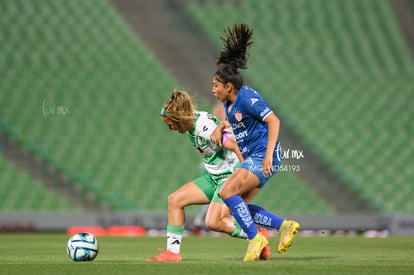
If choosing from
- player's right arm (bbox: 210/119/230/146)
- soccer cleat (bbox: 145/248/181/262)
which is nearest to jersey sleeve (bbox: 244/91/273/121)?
player's right arm (bbox: 210/119/230/146)

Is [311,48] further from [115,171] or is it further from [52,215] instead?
[52,215]

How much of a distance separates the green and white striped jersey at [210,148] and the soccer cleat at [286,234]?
744mm

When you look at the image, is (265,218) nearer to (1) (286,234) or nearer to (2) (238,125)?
(1) (286,234)

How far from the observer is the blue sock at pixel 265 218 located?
7898 millimetres

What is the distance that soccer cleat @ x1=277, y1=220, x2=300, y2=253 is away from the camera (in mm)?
7536

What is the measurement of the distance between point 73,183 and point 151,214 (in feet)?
6.64

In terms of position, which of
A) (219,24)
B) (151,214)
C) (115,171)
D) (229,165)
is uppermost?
(219,24)

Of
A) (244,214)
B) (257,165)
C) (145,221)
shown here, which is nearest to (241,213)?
(244,214)

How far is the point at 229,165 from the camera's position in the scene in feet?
26.4

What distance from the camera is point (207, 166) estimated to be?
316 inches

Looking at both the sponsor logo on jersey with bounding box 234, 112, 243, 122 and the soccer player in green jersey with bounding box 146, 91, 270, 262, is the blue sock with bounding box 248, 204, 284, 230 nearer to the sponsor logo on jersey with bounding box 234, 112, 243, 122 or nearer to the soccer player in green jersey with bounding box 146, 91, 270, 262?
the soccer player in green jersey with bounding box 146, 91, 270, 262

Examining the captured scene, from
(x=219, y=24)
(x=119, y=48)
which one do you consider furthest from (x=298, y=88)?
(x=119, y=48)

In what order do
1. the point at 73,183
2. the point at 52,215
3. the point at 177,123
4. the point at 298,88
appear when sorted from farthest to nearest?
the point at 298,88 → the point at 73,183 → the point at 52,215 → the point at 177,123

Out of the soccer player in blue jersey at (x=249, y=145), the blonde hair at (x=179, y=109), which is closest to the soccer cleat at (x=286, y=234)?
the soccer player in blue jersey at (x=249, y=145)
